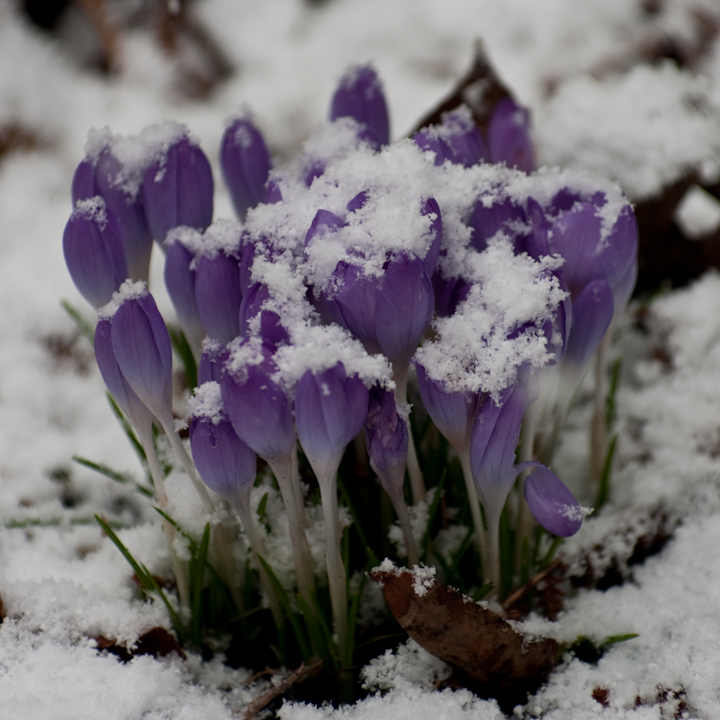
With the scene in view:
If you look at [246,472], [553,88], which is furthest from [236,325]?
[553,88]

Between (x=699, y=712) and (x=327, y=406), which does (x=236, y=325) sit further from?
(x=699, y=712)

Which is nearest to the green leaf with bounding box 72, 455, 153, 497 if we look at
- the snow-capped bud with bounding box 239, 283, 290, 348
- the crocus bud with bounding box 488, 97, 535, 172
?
the snow-capped bud with bounding box 239, 283, 290, 348

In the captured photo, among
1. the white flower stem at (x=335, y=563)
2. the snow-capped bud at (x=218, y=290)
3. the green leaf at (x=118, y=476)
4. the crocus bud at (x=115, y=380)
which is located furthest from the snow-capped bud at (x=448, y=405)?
the green leaf at (x=118, y=476)

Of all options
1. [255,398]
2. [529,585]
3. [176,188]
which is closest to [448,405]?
[255,398]

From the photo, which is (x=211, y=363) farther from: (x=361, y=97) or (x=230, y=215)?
(x=230, y=215)

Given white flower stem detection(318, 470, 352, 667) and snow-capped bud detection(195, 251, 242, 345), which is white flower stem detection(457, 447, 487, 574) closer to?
white flower stem detection(318, 470, 352, 667)

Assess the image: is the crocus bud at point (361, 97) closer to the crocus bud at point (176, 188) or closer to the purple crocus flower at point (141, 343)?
the crocus bud at point (176, 188)
